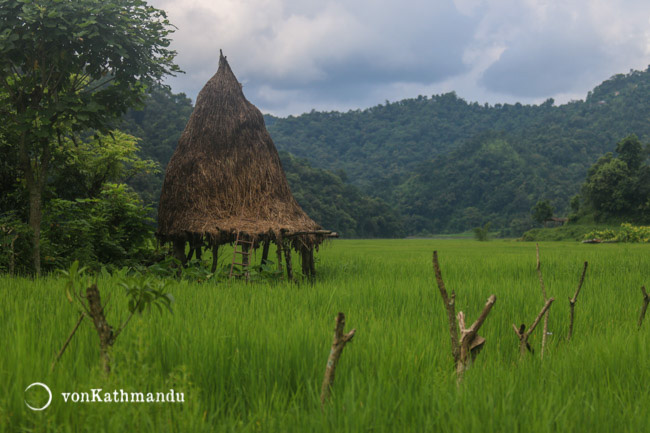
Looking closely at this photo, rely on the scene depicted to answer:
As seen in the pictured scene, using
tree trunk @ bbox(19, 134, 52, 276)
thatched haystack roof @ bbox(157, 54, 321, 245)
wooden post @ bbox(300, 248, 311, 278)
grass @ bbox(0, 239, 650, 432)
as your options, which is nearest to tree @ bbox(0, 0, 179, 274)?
tree trunk @ bbox(19, 134, 52, 276)

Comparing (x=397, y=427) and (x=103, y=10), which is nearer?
(x=397, y=427)

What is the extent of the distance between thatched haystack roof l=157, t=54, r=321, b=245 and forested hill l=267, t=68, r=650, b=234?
185ft

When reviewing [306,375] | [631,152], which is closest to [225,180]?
[306,375]

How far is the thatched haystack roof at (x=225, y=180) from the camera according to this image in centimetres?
677

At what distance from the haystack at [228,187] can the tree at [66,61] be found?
46.0 inches

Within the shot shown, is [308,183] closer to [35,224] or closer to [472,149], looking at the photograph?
[472,149]

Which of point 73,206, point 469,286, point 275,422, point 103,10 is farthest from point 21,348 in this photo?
point 73,206

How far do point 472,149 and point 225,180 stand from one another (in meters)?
79.0

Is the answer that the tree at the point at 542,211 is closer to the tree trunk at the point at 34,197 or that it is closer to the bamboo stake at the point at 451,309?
the tree trunk at the point at 34,197

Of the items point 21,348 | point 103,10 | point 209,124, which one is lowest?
point 21,348

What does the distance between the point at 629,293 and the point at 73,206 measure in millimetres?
9406

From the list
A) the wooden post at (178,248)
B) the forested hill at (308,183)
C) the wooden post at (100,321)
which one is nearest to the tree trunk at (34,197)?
the wooden post at (178,248)

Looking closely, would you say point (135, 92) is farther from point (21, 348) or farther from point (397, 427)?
point (397, 427)

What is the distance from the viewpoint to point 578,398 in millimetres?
1871
